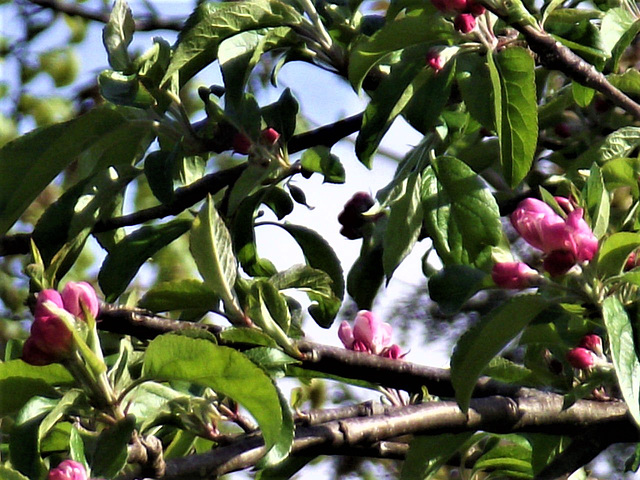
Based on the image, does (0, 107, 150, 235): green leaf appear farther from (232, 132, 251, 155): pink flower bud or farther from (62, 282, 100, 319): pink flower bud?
(62, 282, 100, 319): pink flower bud

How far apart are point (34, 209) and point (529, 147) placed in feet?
9.48

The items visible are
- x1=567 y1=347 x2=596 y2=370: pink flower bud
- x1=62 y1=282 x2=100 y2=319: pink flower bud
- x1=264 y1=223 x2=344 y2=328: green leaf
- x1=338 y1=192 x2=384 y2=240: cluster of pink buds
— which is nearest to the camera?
x1=62 y1=282 x2=100 y2=319: pink flower bud

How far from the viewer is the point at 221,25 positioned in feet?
4.58

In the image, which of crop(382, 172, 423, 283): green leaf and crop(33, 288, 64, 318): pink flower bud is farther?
crop(382, 172, 423, 283): green leaf

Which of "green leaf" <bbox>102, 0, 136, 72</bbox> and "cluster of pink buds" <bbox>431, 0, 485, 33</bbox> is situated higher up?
"cluster of pink buds" <bbox>431, 0, 485, 33</bbox>

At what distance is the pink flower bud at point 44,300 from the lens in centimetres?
107

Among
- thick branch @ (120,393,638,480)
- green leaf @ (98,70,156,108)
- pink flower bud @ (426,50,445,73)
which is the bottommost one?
thick branch @ (120,393,638,480)

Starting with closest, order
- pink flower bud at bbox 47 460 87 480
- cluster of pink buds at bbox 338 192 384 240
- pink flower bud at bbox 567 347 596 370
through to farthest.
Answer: pink flower bud at bbox 47 460 87 480 < pink flower bud at bbox 567 347 596 370 < cluster of pink buds at bbox 338 192 384 240

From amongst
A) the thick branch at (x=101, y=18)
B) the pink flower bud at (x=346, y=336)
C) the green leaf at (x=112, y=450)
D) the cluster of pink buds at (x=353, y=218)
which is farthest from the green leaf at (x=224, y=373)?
the thick branch at (x=101, y=18)

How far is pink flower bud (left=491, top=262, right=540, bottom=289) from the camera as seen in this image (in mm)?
1172

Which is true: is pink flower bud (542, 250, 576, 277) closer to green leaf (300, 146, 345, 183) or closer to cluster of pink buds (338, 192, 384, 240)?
green leaf (300, 146, 345, 183)

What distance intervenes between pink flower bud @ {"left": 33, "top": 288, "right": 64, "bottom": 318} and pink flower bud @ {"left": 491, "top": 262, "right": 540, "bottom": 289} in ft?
1.70

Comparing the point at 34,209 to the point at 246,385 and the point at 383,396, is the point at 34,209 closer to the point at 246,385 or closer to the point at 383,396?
the point at 383,396

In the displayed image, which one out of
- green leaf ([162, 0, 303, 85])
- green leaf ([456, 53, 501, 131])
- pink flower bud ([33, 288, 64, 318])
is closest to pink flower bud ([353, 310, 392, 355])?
green leaf ([456, 53, 501, 131])
